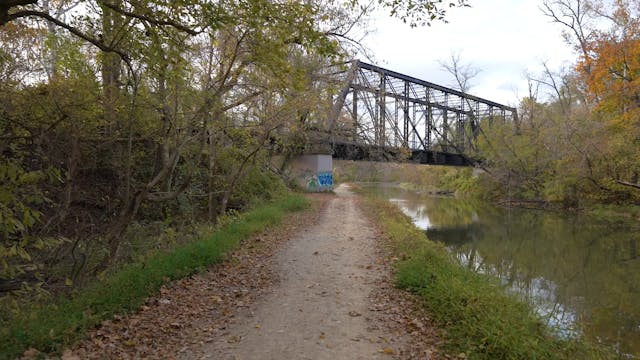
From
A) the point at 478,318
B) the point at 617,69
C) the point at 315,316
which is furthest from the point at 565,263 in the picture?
the point at 617,69

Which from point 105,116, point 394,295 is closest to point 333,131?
point 105,116

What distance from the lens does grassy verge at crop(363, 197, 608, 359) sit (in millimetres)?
5391

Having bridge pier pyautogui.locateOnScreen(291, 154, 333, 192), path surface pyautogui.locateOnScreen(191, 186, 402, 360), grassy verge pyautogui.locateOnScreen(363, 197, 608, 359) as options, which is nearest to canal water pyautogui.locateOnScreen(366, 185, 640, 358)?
grassy verge pyautogui.locateOnScreen(363, 197, 608, 359)

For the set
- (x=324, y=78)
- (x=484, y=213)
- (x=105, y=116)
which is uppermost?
(x=324, y=78)

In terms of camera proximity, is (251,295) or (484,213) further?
(484,213)

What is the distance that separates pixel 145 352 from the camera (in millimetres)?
5418

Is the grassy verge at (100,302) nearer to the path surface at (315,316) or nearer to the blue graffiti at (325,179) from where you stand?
the path surface at (315,316)

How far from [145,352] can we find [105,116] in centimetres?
770

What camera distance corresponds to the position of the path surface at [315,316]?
536 centimetres

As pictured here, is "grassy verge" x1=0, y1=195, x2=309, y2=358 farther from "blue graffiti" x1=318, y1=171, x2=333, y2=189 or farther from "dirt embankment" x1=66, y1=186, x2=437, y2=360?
"blue graffiti" x1=318, y1=171, x2=333, y2=189

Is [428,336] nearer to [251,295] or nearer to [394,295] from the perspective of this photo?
[394,295]

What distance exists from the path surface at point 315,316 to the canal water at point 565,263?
10.6 feet

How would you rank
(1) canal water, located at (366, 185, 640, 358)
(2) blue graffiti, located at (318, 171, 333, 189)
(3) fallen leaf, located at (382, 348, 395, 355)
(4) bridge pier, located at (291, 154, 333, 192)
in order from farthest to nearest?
(2) blue graffiti, located at (318, 171, 333, 189)
(4) bridge pier, located at (291, 154, 333, 192)
(1) canal water, located at (366, 185, 640, 358)
(3) fallen leaf, located at (382, 348, 395, 355)

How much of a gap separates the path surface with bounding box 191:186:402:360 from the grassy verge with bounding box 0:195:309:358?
5.29 feet
